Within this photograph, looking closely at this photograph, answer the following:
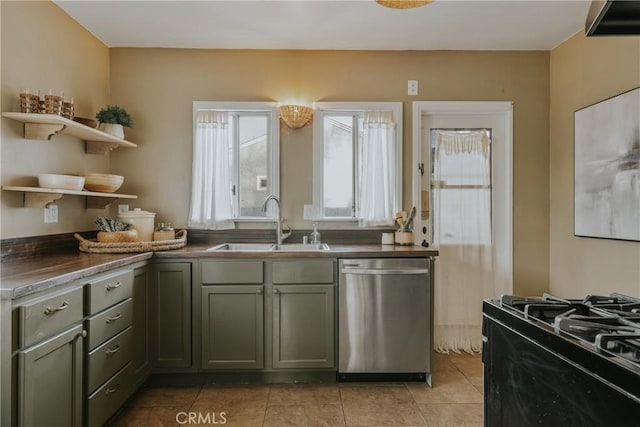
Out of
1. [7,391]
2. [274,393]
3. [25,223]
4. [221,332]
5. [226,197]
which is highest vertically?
[226,197]

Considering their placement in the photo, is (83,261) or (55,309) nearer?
(55,309)

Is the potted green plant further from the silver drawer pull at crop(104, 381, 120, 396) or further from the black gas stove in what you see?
the black gas stove

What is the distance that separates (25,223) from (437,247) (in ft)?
9.74

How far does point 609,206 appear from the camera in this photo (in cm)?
254

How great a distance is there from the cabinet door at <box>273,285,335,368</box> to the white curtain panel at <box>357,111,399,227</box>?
2.74 feet

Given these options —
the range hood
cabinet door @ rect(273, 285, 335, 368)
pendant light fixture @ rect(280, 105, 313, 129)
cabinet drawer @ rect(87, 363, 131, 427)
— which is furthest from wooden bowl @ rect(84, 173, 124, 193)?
the range hood

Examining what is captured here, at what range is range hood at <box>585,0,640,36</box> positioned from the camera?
114cm

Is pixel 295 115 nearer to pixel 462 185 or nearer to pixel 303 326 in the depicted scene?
pixel 462 185

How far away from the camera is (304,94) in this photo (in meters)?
3.24

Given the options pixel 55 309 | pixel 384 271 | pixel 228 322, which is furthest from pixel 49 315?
pixel 384 271

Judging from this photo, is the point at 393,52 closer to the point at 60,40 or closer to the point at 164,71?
the point at 164,71

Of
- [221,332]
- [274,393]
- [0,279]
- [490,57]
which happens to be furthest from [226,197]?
[490,57]

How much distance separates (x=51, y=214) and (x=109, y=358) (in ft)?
3.56

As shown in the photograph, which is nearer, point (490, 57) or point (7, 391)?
point (7, 391)
